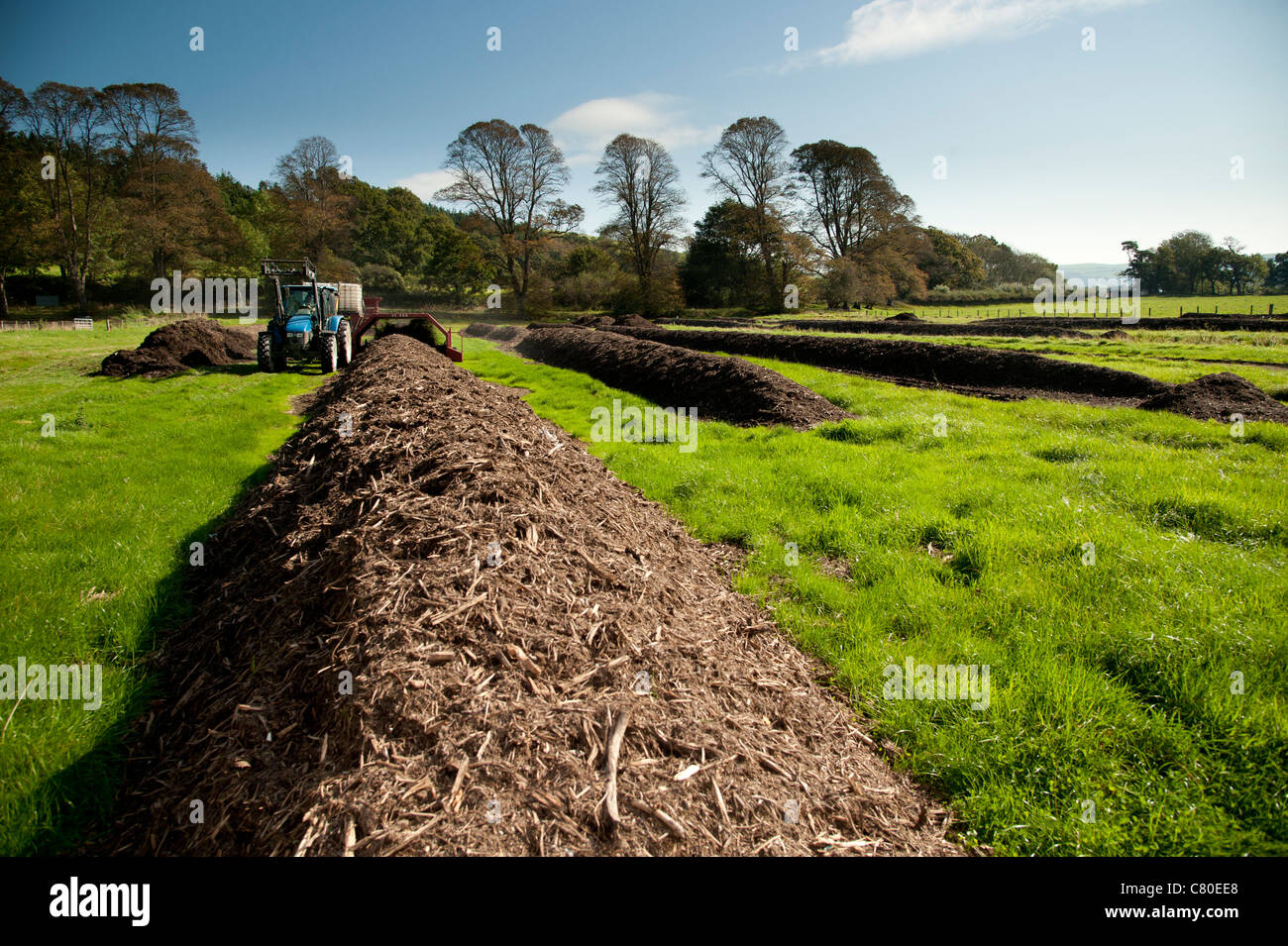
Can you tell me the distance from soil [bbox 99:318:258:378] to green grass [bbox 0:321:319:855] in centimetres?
457

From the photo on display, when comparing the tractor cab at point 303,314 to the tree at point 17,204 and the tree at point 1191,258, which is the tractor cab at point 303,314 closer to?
the tree at point 17,204

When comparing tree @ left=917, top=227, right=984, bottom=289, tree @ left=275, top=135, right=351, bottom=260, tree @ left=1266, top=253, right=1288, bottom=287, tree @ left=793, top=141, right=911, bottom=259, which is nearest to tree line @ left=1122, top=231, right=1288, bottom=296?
tree @ left=1266, top=253, right=1288, bottom=287

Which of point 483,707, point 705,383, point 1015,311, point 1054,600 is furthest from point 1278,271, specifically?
point 483,707

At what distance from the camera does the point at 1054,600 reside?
14.0 ft

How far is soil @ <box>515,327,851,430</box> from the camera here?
11.0 meters

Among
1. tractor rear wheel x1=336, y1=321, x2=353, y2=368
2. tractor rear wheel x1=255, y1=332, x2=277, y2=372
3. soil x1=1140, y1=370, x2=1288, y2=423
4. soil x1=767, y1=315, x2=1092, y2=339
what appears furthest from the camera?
soil x1=767, y1=315, x2=1092, y2=339

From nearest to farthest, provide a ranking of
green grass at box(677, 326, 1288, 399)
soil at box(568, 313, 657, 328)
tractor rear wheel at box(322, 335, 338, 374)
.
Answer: green grass at box(677, 326, 1288, 399) < tractor rear wheel at box(322, 335, 338, 374) < soil at box(568, 313, 657, 328)

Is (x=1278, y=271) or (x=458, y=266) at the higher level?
(x=1278, y=271)

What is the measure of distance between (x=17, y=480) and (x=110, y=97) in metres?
45.7

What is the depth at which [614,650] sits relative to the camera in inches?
124

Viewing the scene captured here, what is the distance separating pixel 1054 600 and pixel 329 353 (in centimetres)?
1931

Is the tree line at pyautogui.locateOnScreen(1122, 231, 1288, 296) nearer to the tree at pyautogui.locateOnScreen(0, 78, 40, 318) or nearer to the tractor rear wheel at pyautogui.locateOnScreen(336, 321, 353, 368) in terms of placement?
the tractor rear wheel at pyautogui.locateOnScreen(336, 321, 353, 368)

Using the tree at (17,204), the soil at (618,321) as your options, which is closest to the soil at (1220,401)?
the soil at (618,321)

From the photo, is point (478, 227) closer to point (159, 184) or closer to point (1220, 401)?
point (159, 184)
